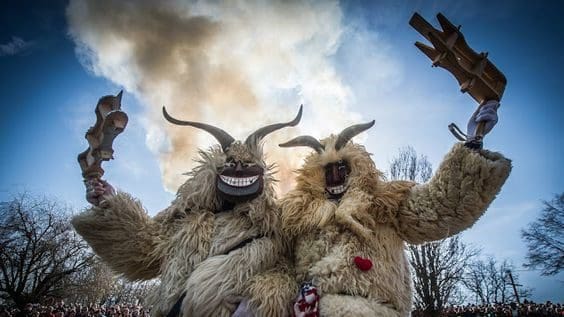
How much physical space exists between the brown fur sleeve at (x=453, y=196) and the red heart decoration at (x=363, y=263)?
0.51 metres

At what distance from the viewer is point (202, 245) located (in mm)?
2475

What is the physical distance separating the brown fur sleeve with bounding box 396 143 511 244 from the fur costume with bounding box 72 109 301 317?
3.52ft

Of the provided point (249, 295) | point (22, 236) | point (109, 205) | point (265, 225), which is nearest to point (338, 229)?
point (265, 225)

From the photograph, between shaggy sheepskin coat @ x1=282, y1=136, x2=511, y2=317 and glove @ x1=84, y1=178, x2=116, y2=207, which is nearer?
shaggy sheepskin coat @ x1=282, y1=136, x2=511, y2=317

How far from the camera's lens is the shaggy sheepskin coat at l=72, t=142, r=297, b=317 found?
2.13 meters

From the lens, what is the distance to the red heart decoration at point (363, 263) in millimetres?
2141

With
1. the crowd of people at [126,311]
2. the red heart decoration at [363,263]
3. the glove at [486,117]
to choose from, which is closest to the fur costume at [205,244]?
the red heart decoration at [363,263]

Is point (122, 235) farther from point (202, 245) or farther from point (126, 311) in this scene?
point (126, 311)

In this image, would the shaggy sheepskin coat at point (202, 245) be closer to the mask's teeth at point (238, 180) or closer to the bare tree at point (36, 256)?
the mask's teeth at point (238, 180)

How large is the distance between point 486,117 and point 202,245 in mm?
2250

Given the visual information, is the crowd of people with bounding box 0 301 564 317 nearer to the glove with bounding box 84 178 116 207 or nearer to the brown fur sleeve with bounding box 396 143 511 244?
the glove with bounding box 84 178 116 207

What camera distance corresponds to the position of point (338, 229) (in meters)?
2.41

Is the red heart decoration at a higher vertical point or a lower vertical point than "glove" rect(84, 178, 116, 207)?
lower

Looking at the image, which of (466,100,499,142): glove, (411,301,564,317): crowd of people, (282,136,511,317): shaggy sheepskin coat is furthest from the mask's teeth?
(411,301,564,317): crowd of people
